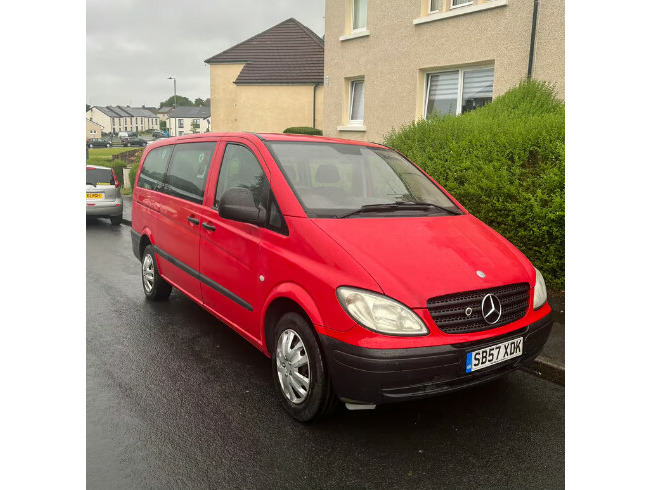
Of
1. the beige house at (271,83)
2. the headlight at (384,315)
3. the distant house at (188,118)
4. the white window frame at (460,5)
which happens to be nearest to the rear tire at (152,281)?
the headlight at (384,315)

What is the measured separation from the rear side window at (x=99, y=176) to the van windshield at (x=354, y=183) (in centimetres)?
1023

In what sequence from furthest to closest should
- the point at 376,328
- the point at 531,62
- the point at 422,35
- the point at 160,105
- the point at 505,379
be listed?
the point at 160,105
the point at 422,35
the point at 531,62
the point at 505,379
the point at 376,328

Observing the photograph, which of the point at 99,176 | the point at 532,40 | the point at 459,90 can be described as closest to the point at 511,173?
the point at 532,40

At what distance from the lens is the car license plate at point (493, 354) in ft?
10.5

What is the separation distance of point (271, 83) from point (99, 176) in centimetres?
1884

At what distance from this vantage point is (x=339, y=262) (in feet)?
10.9

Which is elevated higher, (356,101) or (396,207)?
(356,101)

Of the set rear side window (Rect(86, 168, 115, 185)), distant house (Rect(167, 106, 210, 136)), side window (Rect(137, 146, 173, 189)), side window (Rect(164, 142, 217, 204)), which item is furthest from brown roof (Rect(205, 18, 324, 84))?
distant house (Rect(167, 106, 210, 136))

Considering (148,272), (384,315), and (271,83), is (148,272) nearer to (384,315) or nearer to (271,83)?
(384,315)

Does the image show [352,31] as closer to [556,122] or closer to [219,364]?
[556,122]

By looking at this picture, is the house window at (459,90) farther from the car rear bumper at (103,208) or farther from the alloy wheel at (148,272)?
the alloy wheel at (148,272)

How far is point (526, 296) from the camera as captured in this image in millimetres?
3604

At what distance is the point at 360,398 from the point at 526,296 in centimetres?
133

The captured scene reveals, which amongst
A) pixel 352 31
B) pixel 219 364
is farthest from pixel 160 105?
pixel 219 364
